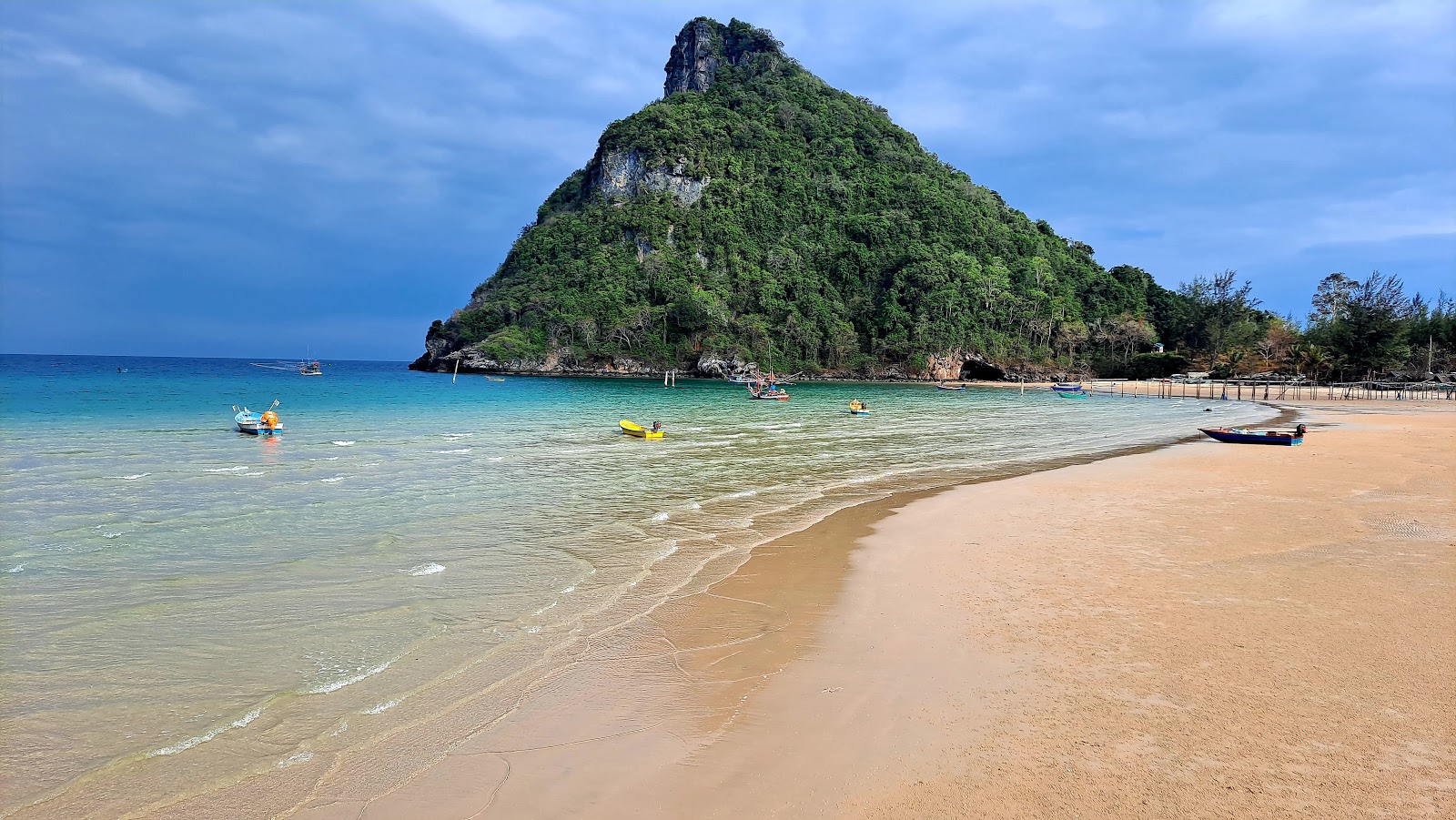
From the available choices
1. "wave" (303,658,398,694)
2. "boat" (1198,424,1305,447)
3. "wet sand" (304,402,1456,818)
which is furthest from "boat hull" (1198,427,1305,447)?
"wave" (303,658,398,694)

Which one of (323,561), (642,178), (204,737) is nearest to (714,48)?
(642,178)

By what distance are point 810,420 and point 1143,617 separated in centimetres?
3185

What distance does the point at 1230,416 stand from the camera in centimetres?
4297

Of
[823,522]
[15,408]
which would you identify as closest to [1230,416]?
[823,522]

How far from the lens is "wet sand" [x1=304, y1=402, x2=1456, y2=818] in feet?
14.3

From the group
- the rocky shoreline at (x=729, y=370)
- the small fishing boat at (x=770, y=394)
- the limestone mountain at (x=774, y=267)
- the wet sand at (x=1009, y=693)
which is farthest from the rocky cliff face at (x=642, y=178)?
the wet sand at (x=1009, y=693)

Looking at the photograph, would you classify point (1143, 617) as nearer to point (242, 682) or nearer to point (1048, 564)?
point (1048, 564)

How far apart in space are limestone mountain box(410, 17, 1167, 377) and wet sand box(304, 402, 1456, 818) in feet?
309

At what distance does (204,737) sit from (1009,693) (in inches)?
246

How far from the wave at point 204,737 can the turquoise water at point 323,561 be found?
0.07 feet

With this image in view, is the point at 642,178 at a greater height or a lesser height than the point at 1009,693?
greater

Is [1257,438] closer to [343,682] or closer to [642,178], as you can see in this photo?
[343,682]

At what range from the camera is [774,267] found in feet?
391

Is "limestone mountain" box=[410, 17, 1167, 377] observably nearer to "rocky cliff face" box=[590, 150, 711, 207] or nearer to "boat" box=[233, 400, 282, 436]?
"rocky cliff face" box=[590, 150, 711, 207]
